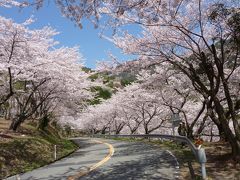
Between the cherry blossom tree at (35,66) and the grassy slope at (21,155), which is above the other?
the cherry blossom tree at (35,66)

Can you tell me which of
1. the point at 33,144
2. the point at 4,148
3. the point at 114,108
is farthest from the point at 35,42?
the point at 114,108

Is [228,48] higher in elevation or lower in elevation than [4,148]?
higher

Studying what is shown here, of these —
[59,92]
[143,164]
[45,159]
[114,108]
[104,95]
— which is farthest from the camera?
[104,95]

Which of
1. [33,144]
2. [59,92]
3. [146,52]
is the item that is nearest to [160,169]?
[146,52]

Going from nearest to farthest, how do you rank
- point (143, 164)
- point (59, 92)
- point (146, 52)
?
point (143, 164)
point (146, 52)
point (59, 92)

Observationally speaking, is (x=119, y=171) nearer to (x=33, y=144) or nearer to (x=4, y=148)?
(x=4, y=148)

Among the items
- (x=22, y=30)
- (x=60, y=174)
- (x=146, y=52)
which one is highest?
(x=22, y=30)

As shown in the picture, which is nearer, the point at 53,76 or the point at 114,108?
the point at 53,76

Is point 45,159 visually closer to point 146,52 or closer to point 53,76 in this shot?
point 53,76

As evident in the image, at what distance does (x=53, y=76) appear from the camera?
2814cm

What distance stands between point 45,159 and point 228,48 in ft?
40.4

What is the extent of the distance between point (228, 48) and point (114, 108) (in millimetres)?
51142

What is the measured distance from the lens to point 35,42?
71.8 ft

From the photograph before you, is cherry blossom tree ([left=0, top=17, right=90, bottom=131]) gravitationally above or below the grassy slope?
above
